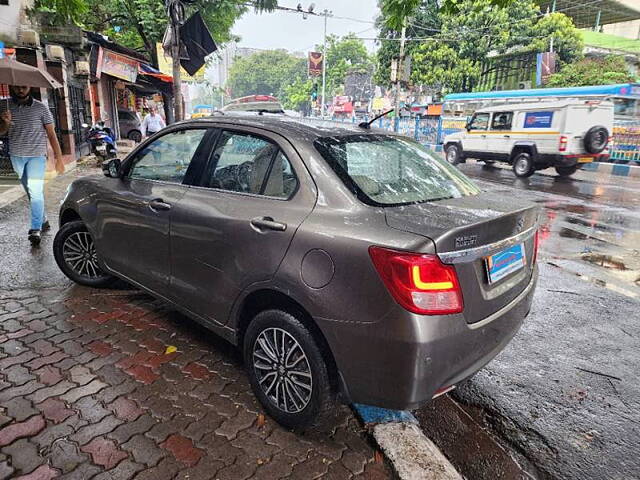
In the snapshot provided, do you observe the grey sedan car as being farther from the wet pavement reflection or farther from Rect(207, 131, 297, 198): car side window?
the wet pavement reflection

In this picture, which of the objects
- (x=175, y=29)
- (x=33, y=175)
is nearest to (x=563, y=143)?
(x=175, y=29)

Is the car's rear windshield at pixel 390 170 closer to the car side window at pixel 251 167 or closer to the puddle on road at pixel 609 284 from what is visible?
the car side window at pixel 251 167

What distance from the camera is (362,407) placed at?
2.64 m

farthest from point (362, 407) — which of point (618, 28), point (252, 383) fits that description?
point (618, 28)

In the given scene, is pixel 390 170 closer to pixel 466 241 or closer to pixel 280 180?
pixel 280 180

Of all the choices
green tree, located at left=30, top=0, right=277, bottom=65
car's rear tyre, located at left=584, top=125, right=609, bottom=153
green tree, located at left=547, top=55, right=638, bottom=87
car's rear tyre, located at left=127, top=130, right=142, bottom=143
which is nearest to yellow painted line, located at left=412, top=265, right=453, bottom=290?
car's rear tyre, located at left=584, top=125, right=609, bottom=153

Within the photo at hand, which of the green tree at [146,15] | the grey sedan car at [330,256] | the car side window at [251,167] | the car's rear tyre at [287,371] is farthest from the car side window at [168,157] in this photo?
the green tree at [146,15]

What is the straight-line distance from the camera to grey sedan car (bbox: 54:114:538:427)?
1951 millimetres

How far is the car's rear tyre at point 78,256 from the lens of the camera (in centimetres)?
411

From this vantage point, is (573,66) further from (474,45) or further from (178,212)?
(178,212)

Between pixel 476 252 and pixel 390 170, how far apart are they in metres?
0.81

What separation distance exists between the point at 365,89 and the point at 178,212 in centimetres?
5930

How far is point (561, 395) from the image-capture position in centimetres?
288

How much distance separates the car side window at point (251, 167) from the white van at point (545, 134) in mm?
13812
